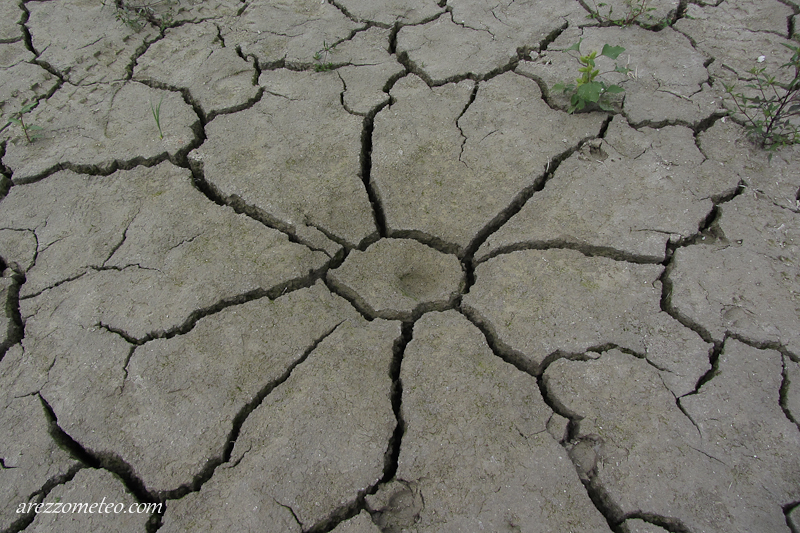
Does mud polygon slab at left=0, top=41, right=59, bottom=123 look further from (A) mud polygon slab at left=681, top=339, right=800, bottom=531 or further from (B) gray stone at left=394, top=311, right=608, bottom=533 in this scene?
(A) mud polygon slab at left=681, top=339, right=800, bottom=531

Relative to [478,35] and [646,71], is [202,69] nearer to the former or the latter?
[478,35]

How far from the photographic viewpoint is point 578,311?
1978mm

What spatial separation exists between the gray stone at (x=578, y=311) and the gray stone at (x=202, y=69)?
1816mm

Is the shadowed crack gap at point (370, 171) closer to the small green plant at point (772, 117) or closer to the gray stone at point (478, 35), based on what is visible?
the gray stone at point (478, 35)

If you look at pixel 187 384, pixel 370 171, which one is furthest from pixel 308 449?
pixel 370 171

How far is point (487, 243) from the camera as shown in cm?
222

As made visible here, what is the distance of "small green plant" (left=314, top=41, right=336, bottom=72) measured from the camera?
3.06 m

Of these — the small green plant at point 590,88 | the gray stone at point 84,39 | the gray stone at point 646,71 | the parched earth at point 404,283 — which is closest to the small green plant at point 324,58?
the parched earth at point 404,283

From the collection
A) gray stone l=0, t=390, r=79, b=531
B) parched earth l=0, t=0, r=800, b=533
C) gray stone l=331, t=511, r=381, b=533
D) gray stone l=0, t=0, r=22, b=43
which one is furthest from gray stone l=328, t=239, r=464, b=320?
gray stone l=0, t=0, r=22, b=43

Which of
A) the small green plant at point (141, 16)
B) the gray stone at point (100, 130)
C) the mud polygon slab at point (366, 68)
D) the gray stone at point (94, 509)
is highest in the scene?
the small green plant at point (141, 16)

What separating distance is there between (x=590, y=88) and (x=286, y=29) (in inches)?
78.6

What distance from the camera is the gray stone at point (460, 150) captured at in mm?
2320

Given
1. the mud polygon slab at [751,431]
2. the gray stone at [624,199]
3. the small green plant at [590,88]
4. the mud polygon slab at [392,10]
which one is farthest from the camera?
the mud polygon slab at [392,10]

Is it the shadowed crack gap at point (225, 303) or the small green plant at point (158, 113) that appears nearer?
the shadowed crack gap at point (225, 303)
